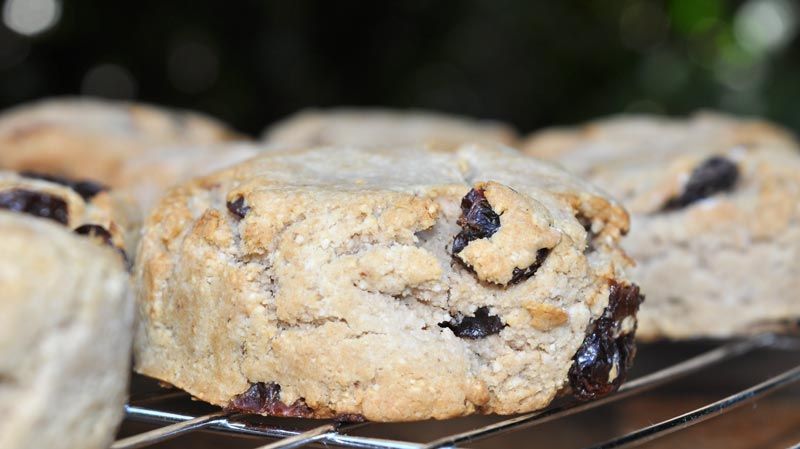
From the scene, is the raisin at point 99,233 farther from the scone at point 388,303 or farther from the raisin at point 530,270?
the raisin at point 530,270

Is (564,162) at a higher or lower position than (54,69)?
lower

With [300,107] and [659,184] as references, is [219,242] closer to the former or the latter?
[659,184]

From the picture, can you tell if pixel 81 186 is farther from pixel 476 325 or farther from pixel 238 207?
pixel 476 325

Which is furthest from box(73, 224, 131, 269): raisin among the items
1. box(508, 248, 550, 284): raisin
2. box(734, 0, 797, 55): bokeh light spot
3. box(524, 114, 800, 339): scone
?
box(734, 0, 797, 55): bokeh light spot

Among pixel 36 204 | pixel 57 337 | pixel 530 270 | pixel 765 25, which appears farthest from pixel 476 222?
pixel 765 25

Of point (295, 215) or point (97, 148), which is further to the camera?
point (97, 148)

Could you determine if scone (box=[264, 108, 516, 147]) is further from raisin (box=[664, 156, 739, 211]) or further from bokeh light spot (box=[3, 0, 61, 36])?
bokeh light spot (box=[3, 0, 61, 36])

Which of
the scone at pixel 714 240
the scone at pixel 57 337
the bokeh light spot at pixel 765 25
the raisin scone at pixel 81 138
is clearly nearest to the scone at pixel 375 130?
the raisin scone at pixel 81 138

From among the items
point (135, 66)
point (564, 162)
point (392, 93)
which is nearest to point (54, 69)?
point (135, 66)
